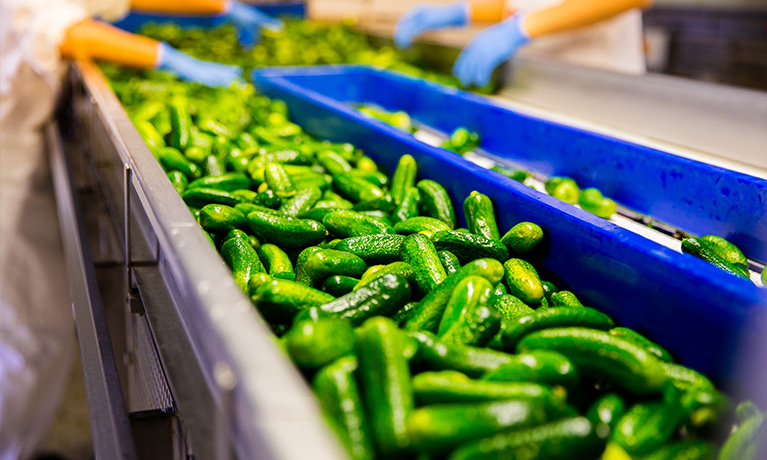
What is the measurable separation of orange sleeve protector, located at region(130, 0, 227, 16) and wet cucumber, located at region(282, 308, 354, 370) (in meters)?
4.51

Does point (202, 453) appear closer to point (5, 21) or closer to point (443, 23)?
point (5, 21)

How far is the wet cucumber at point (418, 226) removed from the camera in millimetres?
1663

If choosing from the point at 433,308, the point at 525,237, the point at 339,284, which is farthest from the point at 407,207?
the point at 433,308

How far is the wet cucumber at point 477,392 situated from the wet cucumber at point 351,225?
751mm

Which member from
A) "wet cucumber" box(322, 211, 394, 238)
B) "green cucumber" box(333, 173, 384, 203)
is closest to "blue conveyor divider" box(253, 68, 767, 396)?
"green cucumber" box(333, 173, 384, 203)

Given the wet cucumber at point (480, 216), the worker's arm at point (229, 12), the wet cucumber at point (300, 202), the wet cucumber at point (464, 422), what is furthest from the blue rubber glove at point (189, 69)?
the wet cucumber at point (464, 422)

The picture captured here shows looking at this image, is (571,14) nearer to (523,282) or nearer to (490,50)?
(490,50)

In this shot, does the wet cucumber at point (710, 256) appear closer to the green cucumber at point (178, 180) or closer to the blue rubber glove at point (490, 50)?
the green cucumber at point (178, 180)

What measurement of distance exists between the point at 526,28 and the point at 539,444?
3.38 meters

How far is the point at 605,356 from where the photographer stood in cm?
105

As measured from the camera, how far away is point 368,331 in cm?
101

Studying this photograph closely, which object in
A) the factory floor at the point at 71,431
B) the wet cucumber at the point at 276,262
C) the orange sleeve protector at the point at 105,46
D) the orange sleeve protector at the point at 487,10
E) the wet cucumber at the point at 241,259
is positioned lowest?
the factory floor at the point at 71,431

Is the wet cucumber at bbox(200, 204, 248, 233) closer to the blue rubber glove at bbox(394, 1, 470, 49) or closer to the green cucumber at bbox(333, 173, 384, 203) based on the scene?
the green cucumber at bbox(333, 173, 384, 203)

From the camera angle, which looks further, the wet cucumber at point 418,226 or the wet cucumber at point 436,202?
the wet cucumber at point 436,202
